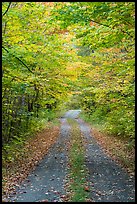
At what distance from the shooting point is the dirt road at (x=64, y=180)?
806 cm

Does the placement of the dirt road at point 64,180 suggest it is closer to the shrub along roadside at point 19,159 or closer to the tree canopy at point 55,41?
the shrub along roadside at point 19,159

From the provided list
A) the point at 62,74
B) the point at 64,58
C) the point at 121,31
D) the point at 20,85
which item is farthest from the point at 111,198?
the point at 62,74

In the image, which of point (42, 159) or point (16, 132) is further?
point (16, 132)

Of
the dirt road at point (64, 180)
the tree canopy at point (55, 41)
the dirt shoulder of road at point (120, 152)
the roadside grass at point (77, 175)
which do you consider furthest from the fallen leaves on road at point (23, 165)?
the dirt shoulder of road at point (120, 152)

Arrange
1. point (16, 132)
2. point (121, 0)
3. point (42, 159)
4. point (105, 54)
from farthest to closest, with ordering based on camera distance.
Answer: point (105, 54)
point (16, 132)
point (42, 159)
point (121, 0)

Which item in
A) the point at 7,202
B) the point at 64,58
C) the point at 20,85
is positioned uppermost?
the point at 64,58

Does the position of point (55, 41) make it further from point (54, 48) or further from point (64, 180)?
point (64, 180)

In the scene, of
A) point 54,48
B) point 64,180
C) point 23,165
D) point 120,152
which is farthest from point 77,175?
point 54,48

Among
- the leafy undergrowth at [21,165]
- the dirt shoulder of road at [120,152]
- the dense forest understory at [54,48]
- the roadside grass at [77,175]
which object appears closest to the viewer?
the roadside grass at [77,175]

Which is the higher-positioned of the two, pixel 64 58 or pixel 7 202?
pixel 64 58

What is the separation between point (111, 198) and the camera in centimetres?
795

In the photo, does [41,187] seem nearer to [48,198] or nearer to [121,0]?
[48,198]

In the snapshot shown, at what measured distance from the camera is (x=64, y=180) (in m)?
9.69

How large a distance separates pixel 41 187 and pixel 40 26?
27.6 feet
